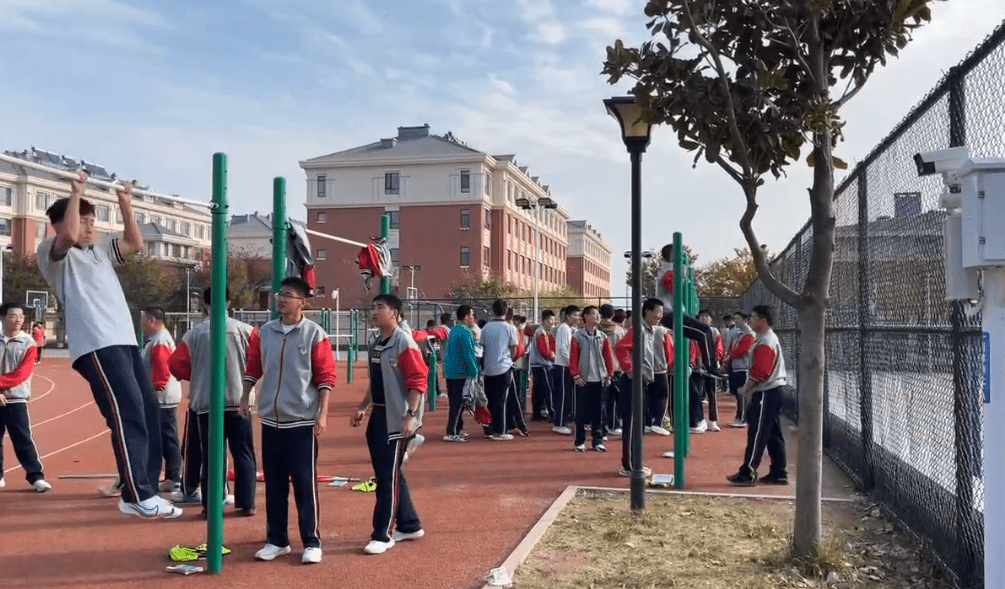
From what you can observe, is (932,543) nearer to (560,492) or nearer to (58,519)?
(560,492)

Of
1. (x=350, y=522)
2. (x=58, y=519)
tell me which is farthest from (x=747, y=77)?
(x=58, y=519)

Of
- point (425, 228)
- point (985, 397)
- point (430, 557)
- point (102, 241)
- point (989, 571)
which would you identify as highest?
point (425, 228)

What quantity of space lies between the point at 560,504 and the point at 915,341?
10.4 feet

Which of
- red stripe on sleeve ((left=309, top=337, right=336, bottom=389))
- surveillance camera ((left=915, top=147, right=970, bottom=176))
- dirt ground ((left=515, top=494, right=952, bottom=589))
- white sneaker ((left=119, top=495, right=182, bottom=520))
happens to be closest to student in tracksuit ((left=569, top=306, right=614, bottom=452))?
dirt ground ((left=515, top=494, right=952, bottom=589))

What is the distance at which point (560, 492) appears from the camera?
8.77 m

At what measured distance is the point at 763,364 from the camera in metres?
9.29

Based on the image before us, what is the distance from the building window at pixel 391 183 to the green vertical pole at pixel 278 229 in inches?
2391

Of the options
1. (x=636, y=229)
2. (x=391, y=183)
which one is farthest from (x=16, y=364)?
(x=391, y=183)

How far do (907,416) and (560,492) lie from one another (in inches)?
129

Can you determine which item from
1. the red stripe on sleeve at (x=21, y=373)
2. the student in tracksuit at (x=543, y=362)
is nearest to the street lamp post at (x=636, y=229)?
the red stripe on sleeve at (x=21, y=373)

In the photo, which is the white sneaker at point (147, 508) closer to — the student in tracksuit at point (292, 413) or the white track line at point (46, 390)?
the student in tracksuit at point (292, 413)

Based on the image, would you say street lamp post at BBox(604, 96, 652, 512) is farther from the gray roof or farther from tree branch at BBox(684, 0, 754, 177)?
the gray roof

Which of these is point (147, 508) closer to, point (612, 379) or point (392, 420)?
point (392, 420)

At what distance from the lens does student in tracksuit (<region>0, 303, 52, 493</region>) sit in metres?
8.98
